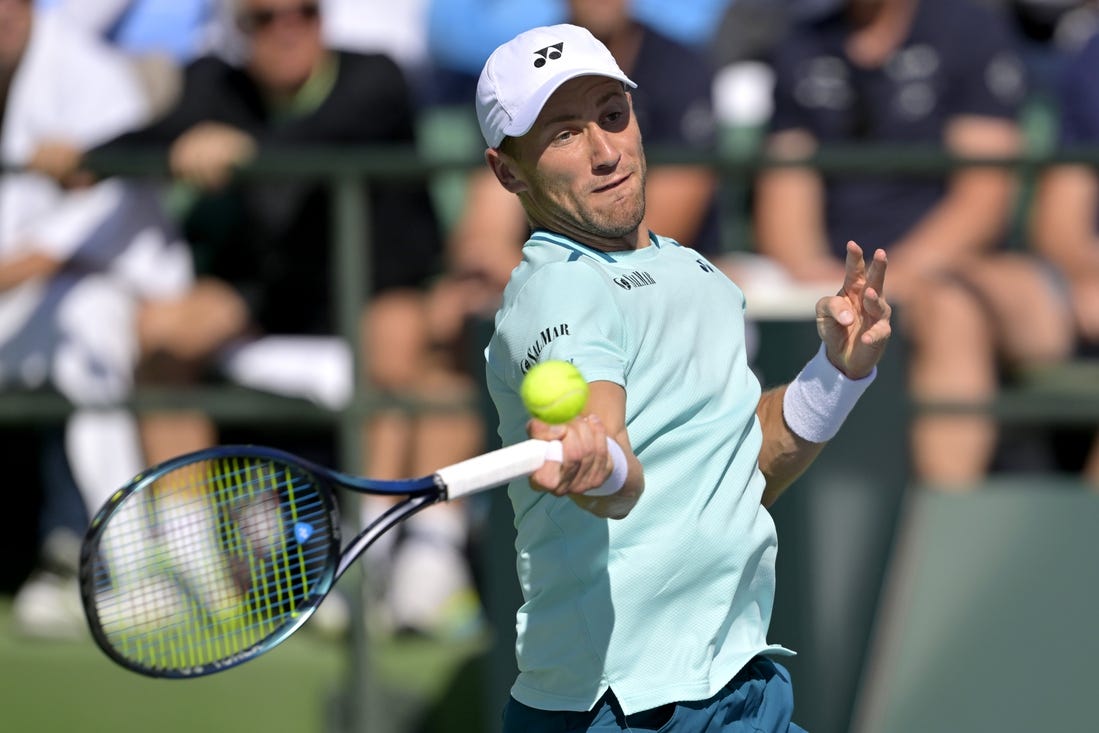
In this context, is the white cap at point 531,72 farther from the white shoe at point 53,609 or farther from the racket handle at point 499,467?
the white shoe at point 53,609

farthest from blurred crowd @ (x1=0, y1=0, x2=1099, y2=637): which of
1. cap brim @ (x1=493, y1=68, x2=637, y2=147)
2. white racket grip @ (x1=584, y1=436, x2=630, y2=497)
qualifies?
white racket grip @ (x1=584, y1=436, x2=630, y2=497)

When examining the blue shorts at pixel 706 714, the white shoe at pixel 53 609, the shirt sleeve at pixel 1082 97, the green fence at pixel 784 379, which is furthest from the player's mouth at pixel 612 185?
the shirt sleeve at pixel 1082 97

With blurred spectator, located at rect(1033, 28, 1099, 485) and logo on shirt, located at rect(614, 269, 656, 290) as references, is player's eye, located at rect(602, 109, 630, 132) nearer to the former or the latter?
→ logo on shirt, located at rect(614, 269, 656, 290)

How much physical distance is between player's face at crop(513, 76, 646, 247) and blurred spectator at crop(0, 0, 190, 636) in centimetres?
297

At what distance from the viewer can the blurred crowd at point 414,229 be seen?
5473 millimetres

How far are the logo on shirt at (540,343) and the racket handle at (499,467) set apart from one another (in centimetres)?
15

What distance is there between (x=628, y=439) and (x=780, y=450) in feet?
1.56

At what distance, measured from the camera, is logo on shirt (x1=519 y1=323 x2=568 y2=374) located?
8.68ft

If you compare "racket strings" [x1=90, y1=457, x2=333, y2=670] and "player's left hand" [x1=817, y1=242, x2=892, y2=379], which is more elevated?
"player's left hand" [x1=817, y1=242, x2=892, y2=379]

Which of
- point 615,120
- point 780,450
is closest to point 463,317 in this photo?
point 780,450

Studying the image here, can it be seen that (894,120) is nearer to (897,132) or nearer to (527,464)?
(897,132)

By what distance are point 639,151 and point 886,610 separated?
2.69 metres

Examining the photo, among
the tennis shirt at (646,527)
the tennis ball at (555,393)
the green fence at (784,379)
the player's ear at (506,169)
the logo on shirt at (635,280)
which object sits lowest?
the green fence at (784,379)

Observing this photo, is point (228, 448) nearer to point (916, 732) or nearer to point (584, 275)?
point (584, 275)
